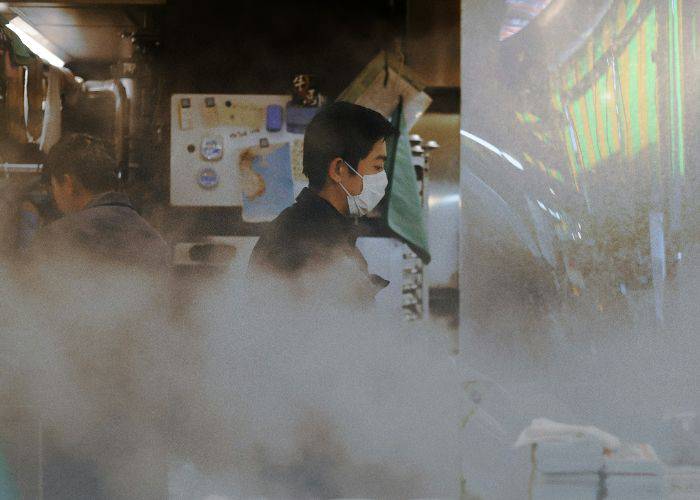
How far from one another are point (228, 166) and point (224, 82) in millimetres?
236

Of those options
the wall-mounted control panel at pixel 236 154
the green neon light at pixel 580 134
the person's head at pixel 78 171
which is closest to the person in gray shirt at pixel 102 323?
the person's head at pixel 78 171

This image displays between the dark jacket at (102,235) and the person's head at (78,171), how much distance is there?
26 millimetres

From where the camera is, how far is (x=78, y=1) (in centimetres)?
178

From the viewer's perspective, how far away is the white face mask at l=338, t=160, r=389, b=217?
177cm

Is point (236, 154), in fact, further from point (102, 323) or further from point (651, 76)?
point (651, 76)

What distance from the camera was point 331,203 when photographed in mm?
1786

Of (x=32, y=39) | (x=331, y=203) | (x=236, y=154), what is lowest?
(x=331, y=203)

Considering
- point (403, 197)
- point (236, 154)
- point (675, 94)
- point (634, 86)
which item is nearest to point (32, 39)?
point (236, 154)

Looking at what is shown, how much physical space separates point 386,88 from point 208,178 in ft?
1.86

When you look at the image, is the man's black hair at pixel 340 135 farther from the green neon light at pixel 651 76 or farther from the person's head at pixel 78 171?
the green neon light at pixel 651 76

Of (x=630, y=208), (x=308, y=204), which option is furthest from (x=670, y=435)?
(x=308, y=204)

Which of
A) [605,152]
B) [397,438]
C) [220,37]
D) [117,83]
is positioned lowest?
[397,438]

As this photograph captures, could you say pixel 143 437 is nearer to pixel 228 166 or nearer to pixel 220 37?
pixel 228 166

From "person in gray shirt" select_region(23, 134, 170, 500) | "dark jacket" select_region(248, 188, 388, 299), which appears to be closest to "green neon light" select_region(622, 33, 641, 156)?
"dark jacket" select_region(248, 188, 388, 299)
